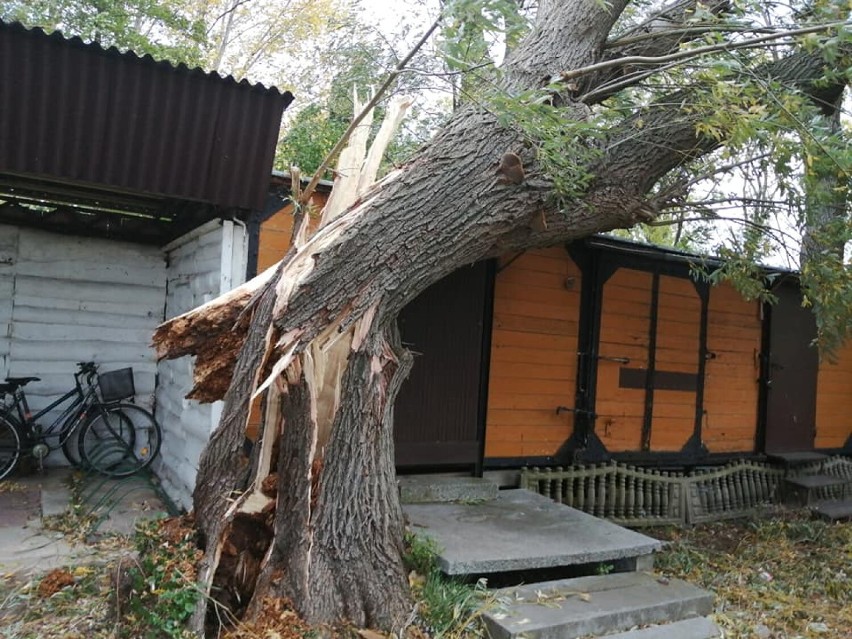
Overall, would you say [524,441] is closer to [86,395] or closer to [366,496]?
[366,496]

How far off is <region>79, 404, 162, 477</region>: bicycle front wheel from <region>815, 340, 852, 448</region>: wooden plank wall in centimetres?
832

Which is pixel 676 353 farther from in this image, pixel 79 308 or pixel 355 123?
pixel 79 308

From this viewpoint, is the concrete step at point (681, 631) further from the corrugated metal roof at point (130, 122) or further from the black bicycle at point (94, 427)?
the black bicycle at point (94, 427)

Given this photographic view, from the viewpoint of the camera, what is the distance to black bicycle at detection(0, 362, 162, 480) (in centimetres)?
619

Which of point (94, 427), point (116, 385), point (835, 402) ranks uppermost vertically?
point (835, 402)

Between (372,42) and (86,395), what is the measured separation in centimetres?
451

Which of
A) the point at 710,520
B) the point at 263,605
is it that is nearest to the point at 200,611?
the point at 263,605

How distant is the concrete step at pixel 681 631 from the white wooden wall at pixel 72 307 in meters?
5.50

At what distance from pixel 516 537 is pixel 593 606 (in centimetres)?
76

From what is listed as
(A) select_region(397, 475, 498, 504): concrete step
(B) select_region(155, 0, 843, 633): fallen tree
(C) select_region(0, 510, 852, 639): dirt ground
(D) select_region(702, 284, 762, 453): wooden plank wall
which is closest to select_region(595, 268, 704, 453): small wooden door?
(D) select_region(702, 284, 762, 453): wooden plank wall

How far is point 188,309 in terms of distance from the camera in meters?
5.93

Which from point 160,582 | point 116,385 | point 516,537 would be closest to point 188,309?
point 116,385

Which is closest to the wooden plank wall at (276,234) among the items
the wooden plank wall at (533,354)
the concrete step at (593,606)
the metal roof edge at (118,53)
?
the metal roof edge at (118,53)

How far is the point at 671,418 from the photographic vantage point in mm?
7148
